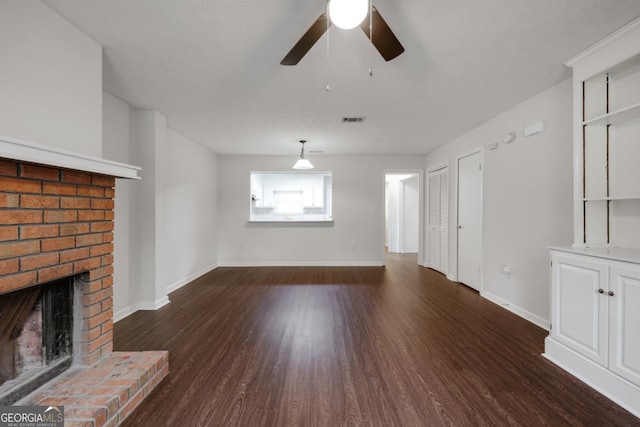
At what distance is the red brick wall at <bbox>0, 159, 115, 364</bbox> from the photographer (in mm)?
1235

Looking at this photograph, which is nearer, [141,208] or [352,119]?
[141,208]

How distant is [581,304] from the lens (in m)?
1.79

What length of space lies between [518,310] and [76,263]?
406 centimetres

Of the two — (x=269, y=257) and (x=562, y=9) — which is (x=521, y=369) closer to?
(x=562, y=9)

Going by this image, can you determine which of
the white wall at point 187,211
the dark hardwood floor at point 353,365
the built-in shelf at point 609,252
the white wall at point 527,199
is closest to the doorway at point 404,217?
the white wall at point 527,199

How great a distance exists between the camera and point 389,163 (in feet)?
18.1

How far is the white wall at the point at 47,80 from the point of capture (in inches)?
54.2

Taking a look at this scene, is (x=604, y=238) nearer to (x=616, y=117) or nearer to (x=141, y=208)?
(x=616, y=117)

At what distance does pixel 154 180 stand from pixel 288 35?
2.34 m

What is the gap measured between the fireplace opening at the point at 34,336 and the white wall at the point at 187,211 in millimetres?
1589

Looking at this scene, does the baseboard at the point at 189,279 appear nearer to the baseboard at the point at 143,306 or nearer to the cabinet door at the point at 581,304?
the baseboard at the point at 143,306

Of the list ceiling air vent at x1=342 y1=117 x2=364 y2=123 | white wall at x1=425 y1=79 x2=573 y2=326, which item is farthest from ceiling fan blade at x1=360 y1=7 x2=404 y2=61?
white wall at x1=425 y1=79 x2=573 y2=326

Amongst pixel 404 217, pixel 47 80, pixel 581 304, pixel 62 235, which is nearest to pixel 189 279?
pixel 62 235

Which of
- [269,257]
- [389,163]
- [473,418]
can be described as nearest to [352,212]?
[389,163]
